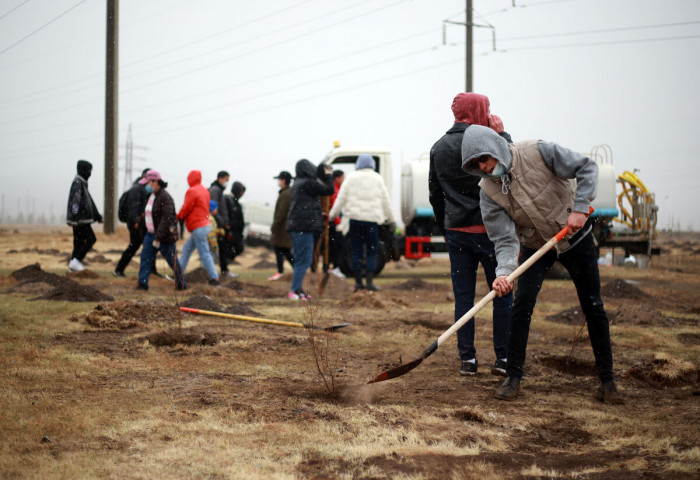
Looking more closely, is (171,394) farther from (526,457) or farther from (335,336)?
(335,336)

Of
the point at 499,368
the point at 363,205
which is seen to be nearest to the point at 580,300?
the point at 499,368

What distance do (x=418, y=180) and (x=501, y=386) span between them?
34.0 feet

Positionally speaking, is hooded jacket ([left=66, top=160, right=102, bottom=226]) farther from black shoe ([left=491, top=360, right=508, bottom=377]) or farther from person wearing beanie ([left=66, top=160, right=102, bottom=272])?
black shoe ([left=491, top=360, right=508, bottom=377])

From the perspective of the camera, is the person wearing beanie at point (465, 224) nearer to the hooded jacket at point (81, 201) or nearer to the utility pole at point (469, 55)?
the hooded jacket at point (81, 201)

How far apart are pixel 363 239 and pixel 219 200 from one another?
3.88 metres

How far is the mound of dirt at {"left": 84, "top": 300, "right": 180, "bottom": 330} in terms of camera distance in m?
6.89

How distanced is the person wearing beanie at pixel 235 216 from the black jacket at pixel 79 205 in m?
2.58

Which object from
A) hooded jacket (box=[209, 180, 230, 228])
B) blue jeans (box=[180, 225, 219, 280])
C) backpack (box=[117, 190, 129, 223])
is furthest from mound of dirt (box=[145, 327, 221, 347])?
hooded jacket (box=[209, 180, 230, 228])

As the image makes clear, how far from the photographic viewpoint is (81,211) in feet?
39.5

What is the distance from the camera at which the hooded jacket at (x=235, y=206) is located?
13.9 meters

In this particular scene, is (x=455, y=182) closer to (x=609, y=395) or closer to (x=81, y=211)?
(x=609, y=395)

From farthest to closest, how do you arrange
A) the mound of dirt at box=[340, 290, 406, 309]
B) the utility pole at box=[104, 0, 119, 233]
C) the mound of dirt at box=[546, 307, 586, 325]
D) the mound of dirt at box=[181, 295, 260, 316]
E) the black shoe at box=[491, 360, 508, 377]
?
the utility pole at box=[104, 0, 119, 233], the mound of dirt at box=[340, 290, 406, 309], the mound of dirt at box=[546, 307, 586, 325], the mound of dirt at box=[181, 295, 260, 316], the black shoe at box=[491, 360, 508, 377]

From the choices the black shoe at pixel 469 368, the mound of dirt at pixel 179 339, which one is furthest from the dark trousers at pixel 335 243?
→ the black shoe at pixel 469 368

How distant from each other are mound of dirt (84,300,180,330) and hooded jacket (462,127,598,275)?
142 inches
